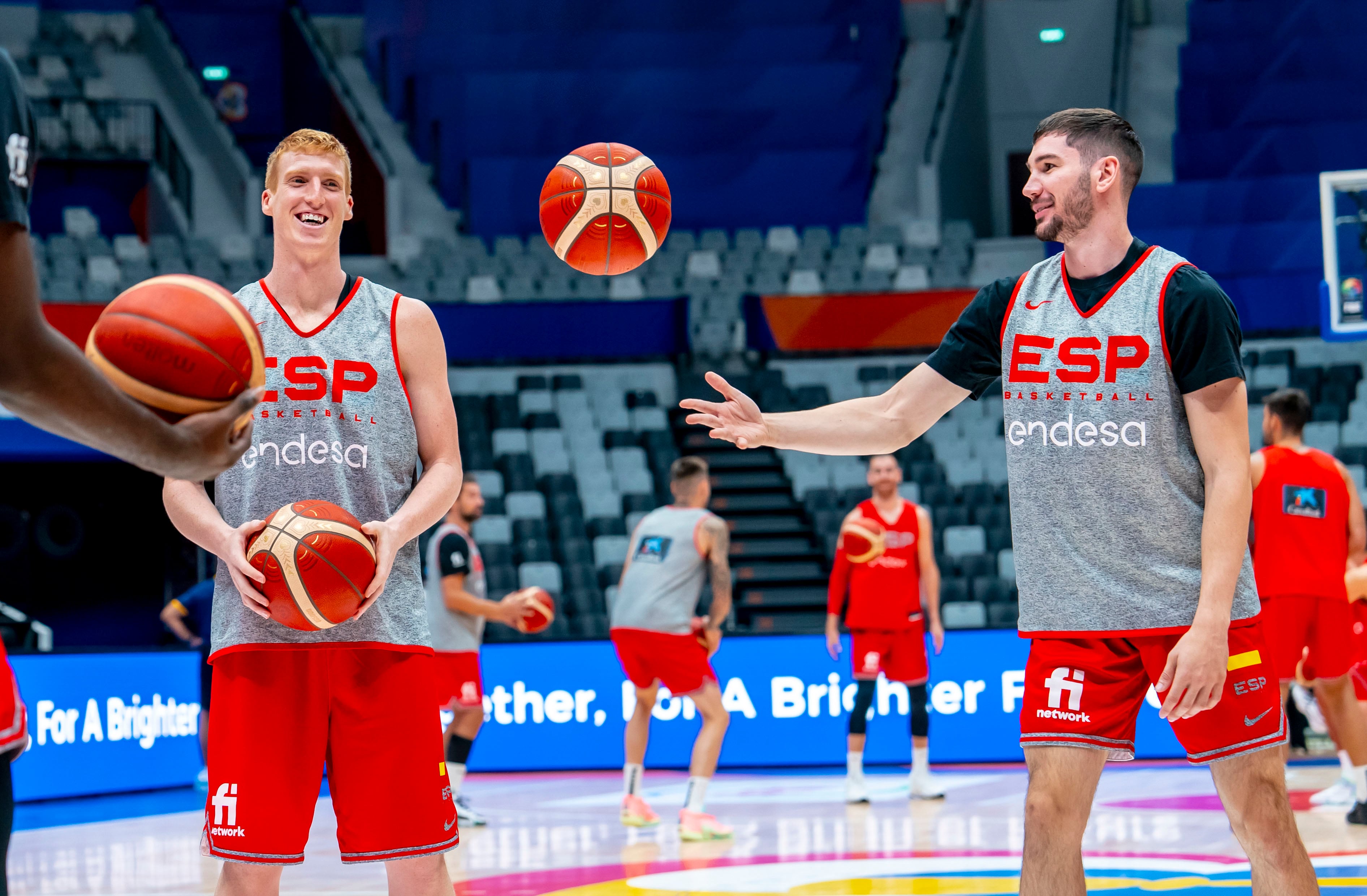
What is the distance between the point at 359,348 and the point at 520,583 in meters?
10.6

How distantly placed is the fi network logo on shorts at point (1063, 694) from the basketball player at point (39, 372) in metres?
2.02

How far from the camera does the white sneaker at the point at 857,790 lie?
870 centimetres

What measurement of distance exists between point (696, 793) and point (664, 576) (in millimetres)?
1250

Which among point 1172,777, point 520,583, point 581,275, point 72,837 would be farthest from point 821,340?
point 72,837

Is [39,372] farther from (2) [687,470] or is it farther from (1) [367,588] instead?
(2) [687,470]

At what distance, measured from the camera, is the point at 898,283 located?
18.5 metres

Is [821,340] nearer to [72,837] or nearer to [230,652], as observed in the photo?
[72,837]

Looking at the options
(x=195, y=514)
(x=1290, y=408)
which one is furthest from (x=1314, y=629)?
(x=195, y=514)

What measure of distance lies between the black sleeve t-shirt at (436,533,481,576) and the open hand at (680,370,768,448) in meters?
5.10

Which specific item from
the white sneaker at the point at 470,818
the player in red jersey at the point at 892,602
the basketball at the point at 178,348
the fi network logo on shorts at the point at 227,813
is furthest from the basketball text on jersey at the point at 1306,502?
the basketball at the point at 178,348

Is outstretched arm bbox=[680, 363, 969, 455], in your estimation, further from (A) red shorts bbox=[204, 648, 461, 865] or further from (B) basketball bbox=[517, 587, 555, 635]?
(B) basketball bbox=[517, 587, 555, 635]

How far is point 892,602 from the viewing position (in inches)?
366

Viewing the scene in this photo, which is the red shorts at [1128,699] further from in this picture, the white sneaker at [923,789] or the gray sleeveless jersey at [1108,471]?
the white sneaker at [923,789]

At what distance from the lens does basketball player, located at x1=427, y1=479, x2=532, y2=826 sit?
324 inches
